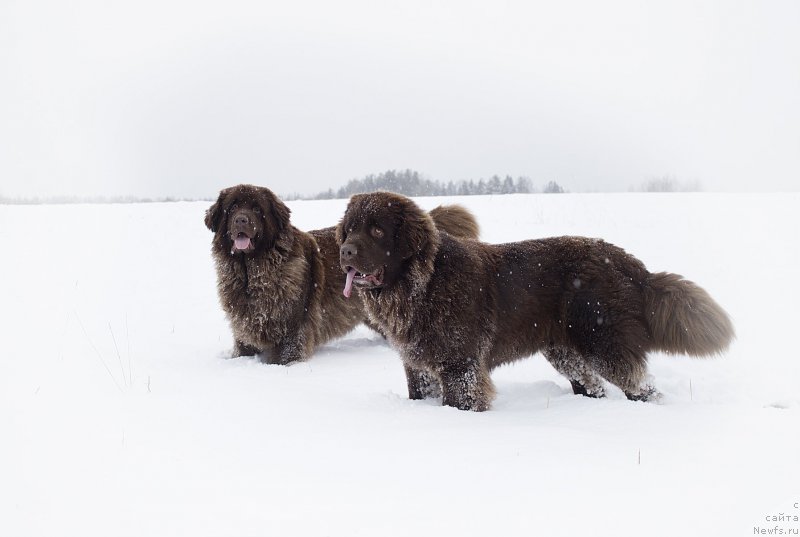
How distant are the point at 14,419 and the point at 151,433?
830 mm

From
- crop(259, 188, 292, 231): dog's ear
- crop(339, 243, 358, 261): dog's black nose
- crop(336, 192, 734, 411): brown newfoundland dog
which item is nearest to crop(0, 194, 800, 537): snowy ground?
crop(336, 192, 734, 411): brown newfoundland dog

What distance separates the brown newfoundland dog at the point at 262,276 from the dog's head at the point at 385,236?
231 centimetres

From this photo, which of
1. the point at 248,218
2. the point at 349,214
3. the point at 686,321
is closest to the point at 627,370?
the point at 686,321

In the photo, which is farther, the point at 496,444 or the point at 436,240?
the point at 436,240

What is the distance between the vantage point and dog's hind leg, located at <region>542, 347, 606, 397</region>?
5.14 metres

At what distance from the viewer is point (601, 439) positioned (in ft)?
12.0

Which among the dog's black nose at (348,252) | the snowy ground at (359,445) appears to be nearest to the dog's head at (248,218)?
the snowy ground at (359,445)

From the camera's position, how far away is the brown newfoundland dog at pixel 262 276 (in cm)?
695

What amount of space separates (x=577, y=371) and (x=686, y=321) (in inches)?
39.7

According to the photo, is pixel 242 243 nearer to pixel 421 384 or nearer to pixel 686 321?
pixel 421 384

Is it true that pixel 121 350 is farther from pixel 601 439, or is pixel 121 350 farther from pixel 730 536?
pixel 730 536

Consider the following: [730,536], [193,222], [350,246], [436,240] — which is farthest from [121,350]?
[193,222]

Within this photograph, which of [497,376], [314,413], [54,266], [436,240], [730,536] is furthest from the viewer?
[54,266]

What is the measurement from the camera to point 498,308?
5.06 meters
